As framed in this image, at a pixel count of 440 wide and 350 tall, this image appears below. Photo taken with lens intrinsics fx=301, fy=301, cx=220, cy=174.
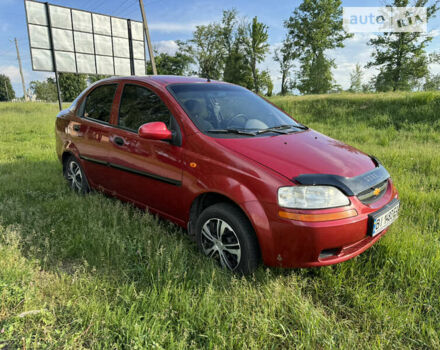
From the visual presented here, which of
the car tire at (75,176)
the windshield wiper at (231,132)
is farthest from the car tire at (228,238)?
the car tire at (75,176)

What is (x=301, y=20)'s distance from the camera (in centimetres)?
3825

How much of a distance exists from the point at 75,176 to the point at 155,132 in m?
2.20

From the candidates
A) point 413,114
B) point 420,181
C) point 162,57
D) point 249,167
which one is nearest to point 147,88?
point 249,167

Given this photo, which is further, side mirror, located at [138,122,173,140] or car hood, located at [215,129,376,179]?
side mirror, located at [138,122,173,140]

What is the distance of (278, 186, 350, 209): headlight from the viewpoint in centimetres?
200

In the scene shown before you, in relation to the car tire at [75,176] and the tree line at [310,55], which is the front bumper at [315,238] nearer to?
the car tire at [75,176]

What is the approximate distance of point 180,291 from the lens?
2.05m

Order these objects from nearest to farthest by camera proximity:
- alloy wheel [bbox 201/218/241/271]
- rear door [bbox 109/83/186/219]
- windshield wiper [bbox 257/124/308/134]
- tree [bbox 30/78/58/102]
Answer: alloy wheel [bbox 201/218/241/271] < rear door [bbox 109/83/186/219] < windshield wiper [bbox 257/124/308/134] < tree [bbox 30/78/58/102]

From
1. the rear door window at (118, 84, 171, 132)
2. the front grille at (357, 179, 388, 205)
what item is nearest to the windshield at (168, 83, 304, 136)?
the rear door window at (118, 84, 171, 132)

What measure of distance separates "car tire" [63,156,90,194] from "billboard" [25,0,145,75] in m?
15.0

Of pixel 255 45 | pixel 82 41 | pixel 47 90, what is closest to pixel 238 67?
pixel 255 45

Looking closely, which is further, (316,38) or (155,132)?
(316,38)

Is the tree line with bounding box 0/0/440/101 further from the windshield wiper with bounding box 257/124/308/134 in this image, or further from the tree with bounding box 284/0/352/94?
the windshield wiper with bounding box 257/124/308/134

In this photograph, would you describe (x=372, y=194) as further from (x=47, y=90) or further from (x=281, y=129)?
(x=47, y=90)
